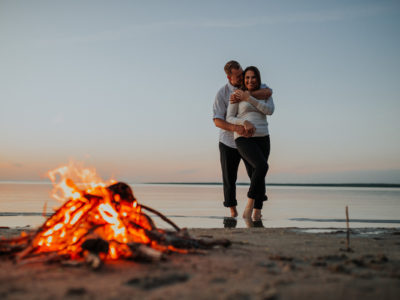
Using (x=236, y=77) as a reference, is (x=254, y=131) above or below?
below

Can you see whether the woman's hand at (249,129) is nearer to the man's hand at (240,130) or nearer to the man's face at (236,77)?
the man's hand at (240,130)

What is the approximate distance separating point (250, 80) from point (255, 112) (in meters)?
0.52

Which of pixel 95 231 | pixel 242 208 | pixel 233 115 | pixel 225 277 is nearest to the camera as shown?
pixel 225 277

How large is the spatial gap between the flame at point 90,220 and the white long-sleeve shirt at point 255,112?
3.21 metres

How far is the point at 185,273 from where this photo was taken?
6.78ft

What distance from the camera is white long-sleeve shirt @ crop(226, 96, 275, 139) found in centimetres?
552

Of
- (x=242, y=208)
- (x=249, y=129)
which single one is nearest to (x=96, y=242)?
(x=249, y=129)

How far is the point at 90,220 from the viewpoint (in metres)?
2.84

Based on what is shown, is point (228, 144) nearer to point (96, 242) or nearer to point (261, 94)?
point (261, 94)

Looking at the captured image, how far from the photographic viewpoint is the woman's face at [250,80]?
219 inches

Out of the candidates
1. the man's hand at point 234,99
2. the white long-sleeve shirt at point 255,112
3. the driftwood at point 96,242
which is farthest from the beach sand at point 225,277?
the man's hand at point 234,99

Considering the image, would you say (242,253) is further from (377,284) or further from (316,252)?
(377,284)

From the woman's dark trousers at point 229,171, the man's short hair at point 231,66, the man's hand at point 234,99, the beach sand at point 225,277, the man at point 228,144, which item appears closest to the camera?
the beach sand at point 225,277

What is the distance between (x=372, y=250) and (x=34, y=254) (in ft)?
8.82
